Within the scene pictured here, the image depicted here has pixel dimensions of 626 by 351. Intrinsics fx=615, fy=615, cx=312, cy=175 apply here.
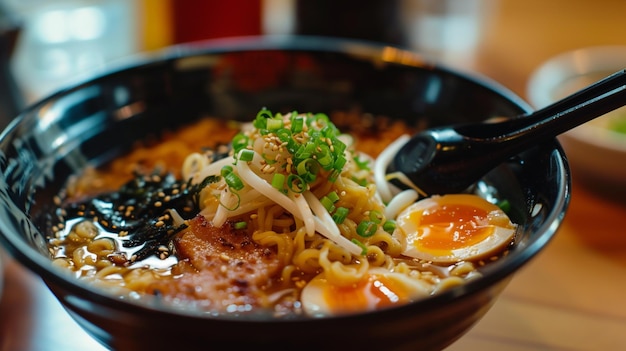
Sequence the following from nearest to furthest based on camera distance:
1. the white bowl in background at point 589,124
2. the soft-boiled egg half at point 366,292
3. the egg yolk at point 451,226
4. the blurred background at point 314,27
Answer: the soft-boiled egg half at point 366,292 → the egg yolk at point 451,226 → the white bowl in background at point 589,124 → the blurred background at point 314,27

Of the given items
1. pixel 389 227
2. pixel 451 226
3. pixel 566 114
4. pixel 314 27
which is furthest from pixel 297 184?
pixel 314 27

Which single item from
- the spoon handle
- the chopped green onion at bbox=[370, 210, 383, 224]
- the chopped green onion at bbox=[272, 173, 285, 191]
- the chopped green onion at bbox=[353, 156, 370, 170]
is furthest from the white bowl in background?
the chopped green onion at bbox=[272, 173, 285, 191]

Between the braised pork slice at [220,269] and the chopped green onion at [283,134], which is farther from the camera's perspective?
the chopped green onion at [283,134]

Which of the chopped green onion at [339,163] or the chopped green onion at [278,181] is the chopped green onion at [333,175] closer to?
the chopped green onion at [339,163]

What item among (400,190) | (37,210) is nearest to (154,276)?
(37,210)

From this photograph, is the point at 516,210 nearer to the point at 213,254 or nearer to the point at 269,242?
the point at 269,242

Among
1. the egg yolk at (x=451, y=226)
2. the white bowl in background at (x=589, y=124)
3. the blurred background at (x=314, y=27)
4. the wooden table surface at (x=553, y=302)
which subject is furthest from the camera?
the blurred background at (x=314, y=27)

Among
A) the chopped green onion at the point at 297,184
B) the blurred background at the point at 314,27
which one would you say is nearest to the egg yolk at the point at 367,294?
the chopped green onion at the point at 297,184
